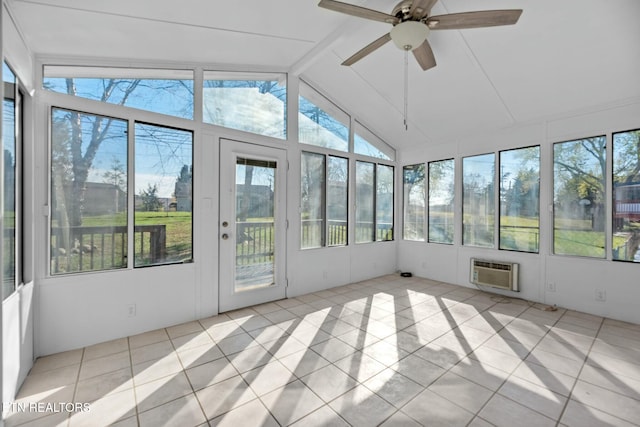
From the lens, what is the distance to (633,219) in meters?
3.33

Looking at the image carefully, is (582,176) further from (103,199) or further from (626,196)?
(103,199)

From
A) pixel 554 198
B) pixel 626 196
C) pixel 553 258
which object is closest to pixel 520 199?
pixel 554 198

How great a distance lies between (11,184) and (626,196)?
6.05 meters

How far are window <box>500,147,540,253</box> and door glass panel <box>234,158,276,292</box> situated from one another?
3.49 m

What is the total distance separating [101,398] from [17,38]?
2.61 meters

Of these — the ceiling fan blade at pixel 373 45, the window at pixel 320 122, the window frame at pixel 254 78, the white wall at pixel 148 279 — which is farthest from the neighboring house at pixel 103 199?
the ceiling fan blade at pixel 373 45

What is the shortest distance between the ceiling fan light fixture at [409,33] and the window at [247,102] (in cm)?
213

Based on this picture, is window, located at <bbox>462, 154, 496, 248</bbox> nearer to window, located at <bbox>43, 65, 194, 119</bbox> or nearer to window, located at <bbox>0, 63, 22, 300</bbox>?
window, located at <bbox>43, 65, 194, 119</bbox>

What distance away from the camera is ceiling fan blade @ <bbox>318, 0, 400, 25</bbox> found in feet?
6.57

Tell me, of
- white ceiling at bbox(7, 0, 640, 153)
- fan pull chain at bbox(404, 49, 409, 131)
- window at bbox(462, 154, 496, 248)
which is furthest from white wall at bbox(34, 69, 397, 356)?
window at bbox(462, 154, 496, 248)

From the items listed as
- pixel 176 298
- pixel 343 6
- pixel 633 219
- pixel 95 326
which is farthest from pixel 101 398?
pixel 633 219

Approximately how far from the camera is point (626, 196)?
11.1 ft

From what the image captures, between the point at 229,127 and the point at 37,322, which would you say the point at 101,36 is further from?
the point at 37,322

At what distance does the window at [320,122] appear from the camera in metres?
4.31
